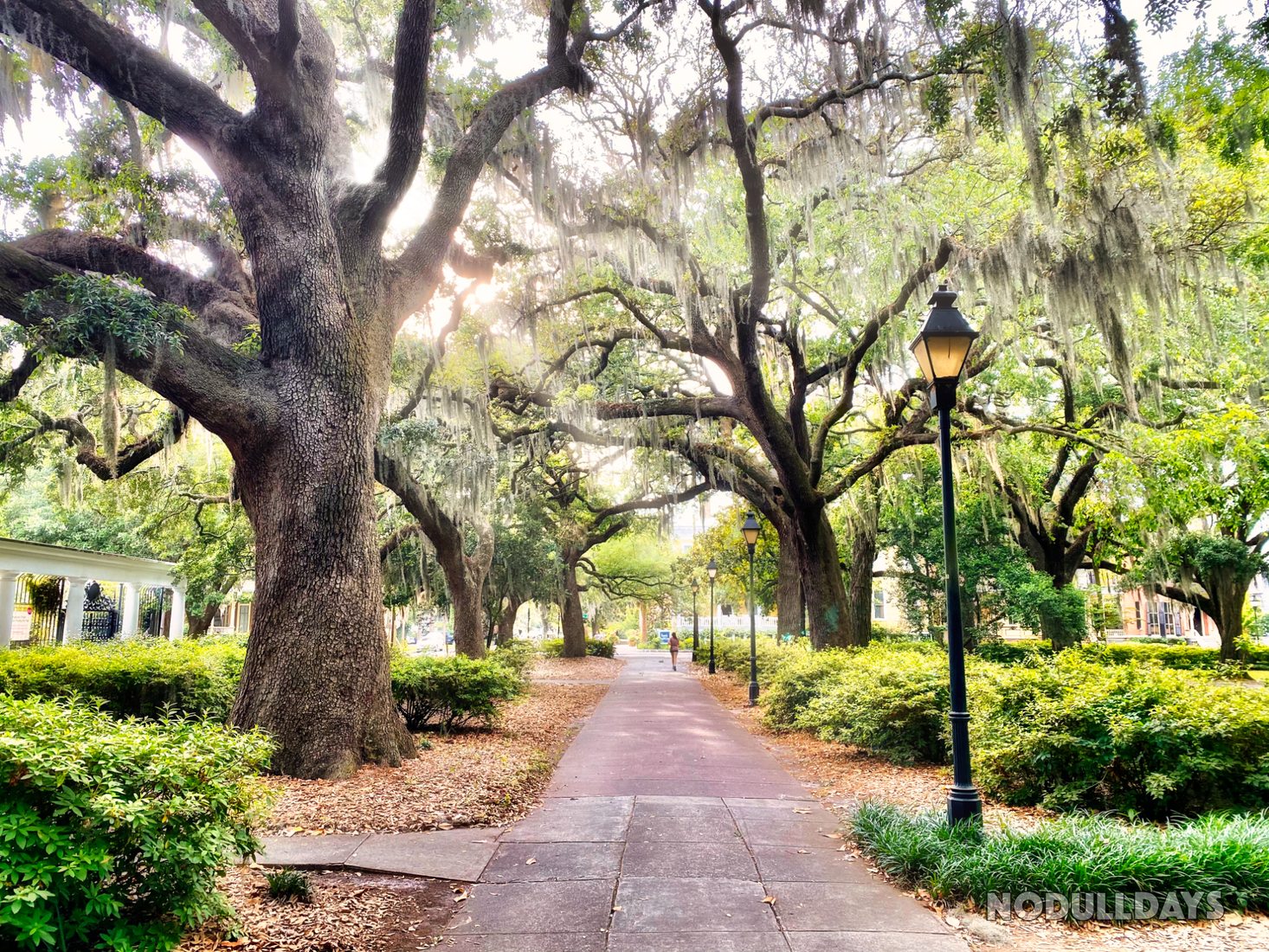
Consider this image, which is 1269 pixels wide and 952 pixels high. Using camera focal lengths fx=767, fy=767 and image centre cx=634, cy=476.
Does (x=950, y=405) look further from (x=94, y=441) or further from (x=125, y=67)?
(x=94, y=441)

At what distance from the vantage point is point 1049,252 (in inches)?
415

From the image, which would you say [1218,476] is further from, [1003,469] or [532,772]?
[532,772]

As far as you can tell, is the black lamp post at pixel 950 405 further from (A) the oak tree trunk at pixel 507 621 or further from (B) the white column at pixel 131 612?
(B) the white column at pixel 131 612

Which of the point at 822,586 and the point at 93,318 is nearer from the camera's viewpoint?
the point at 93,318

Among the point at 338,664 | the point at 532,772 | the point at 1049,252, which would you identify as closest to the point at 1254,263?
the point at 1049,252

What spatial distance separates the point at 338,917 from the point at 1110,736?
572 cm

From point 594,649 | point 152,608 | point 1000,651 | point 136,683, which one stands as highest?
point 136,683

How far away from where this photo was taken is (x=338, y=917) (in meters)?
4.04

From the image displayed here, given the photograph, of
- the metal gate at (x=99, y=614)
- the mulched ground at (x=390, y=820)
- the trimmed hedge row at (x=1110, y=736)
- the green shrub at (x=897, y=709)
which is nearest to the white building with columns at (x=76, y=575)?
the metal gate at (x=99, y=614)

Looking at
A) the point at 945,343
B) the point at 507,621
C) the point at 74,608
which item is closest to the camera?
the point at 945,343

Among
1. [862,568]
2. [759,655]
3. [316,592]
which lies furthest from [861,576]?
[316,592]

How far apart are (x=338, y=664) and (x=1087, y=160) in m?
10.4

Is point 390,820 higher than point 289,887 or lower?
lower

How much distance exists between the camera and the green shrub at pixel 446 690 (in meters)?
10.1
